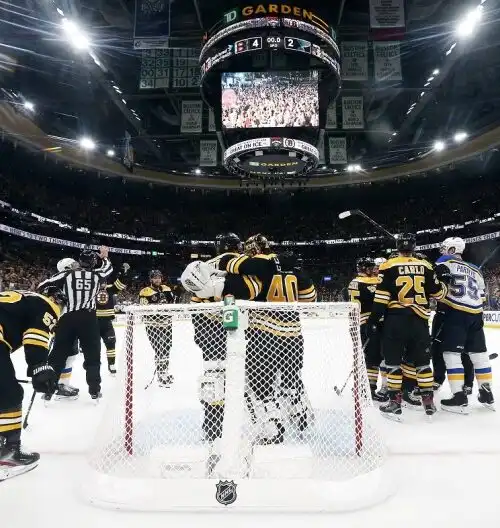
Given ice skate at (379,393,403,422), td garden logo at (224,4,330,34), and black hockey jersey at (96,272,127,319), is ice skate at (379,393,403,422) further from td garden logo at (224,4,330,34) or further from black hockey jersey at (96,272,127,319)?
td garden logo at (224,4,330,34)

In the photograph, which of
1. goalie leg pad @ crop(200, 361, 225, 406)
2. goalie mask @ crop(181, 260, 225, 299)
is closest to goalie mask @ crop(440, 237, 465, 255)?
goalie mask @ crop(181, 260, 225, 299)

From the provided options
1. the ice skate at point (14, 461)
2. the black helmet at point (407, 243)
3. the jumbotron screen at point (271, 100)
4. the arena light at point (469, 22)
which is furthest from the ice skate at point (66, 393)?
the arena light at point (469, 22)

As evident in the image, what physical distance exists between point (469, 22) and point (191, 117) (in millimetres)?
7381

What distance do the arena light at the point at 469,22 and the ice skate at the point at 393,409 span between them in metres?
10.1

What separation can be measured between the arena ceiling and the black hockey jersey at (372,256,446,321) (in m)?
9.83

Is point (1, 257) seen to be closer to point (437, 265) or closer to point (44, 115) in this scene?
point (44, 115)

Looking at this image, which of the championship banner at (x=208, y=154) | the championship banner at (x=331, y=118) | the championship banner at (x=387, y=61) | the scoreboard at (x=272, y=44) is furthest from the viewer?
the championship banner at (x=208, y=154)

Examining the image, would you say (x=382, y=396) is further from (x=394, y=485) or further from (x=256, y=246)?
(x=256, y=246)

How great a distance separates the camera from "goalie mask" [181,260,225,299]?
2.28 m

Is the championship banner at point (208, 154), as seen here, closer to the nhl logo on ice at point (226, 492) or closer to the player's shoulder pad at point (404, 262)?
the player's shoulder pad at point (404, 262)

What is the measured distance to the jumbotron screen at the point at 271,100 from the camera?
32.3ft

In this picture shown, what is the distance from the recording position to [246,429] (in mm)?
2117

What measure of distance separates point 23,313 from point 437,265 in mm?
3155

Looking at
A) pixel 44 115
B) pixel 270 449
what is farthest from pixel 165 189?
pixel 270 449
